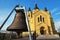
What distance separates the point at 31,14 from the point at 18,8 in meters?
37.9

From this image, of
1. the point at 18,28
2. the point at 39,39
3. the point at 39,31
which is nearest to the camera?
the point at 18,28

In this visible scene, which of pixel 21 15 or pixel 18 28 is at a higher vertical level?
Answer: pixel 21 15

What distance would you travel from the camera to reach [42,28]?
43719 mm

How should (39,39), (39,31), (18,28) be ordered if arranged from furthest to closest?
(39,31), (39,39), (18,28)

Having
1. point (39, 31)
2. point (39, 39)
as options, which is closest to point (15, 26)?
point (39, 39)

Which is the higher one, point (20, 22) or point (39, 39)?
point (20, 22)

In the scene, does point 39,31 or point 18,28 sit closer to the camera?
point 18,28

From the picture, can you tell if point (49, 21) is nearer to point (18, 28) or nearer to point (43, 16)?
point (43, 16)

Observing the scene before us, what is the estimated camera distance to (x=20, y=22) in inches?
303

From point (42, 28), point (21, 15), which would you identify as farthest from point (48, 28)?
point (21, 15)

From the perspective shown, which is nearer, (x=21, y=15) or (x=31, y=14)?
(x=21, y=15)

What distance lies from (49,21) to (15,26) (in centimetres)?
3787

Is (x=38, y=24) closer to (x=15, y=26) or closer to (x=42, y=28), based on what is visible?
(x=42, y=28)

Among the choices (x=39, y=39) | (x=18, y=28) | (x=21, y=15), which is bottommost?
(x=39, y=39)
